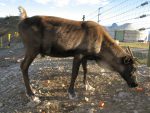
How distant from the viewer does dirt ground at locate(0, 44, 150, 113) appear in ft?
25.8

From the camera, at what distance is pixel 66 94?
343 inches

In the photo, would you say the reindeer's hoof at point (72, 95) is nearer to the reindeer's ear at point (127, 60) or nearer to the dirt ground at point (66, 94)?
the dirt ground at point (66, 94)

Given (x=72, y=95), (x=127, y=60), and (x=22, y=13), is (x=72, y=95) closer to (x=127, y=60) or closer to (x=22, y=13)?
(x=127, y=60)

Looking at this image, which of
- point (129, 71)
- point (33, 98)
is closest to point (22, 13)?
point (33, 98)

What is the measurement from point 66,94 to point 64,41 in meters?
1.38

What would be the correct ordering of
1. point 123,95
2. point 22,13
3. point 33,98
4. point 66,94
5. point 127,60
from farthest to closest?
point 22,13
point 127,60
point 66,94
point 123,95
point 33,98

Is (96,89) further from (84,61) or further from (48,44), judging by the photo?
(48,44)

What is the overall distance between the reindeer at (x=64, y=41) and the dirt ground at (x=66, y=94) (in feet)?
1.26

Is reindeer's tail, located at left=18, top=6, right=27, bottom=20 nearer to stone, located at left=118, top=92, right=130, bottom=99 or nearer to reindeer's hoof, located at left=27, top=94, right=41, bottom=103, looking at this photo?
reindeer's hoof, located at left=27, top=94, right=41, bottom=103

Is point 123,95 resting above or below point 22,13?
below

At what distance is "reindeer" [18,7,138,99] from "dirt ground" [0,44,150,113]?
39 cm

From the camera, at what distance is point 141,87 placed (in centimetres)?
922

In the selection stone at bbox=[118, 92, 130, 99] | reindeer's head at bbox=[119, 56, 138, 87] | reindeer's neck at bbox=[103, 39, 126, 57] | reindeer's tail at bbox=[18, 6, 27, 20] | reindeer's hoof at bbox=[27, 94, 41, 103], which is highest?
reindeer's tail at bbox=[18, 6, 27, 20]

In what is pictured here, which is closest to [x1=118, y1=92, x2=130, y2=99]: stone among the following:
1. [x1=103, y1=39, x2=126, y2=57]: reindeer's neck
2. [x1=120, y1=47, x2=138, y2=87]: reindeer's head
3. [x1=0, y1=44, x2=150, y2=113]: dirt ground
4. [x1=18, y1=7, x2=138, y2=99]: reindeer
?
[x1=0, y1=44, x2=150, y2=113]: dirt ground
